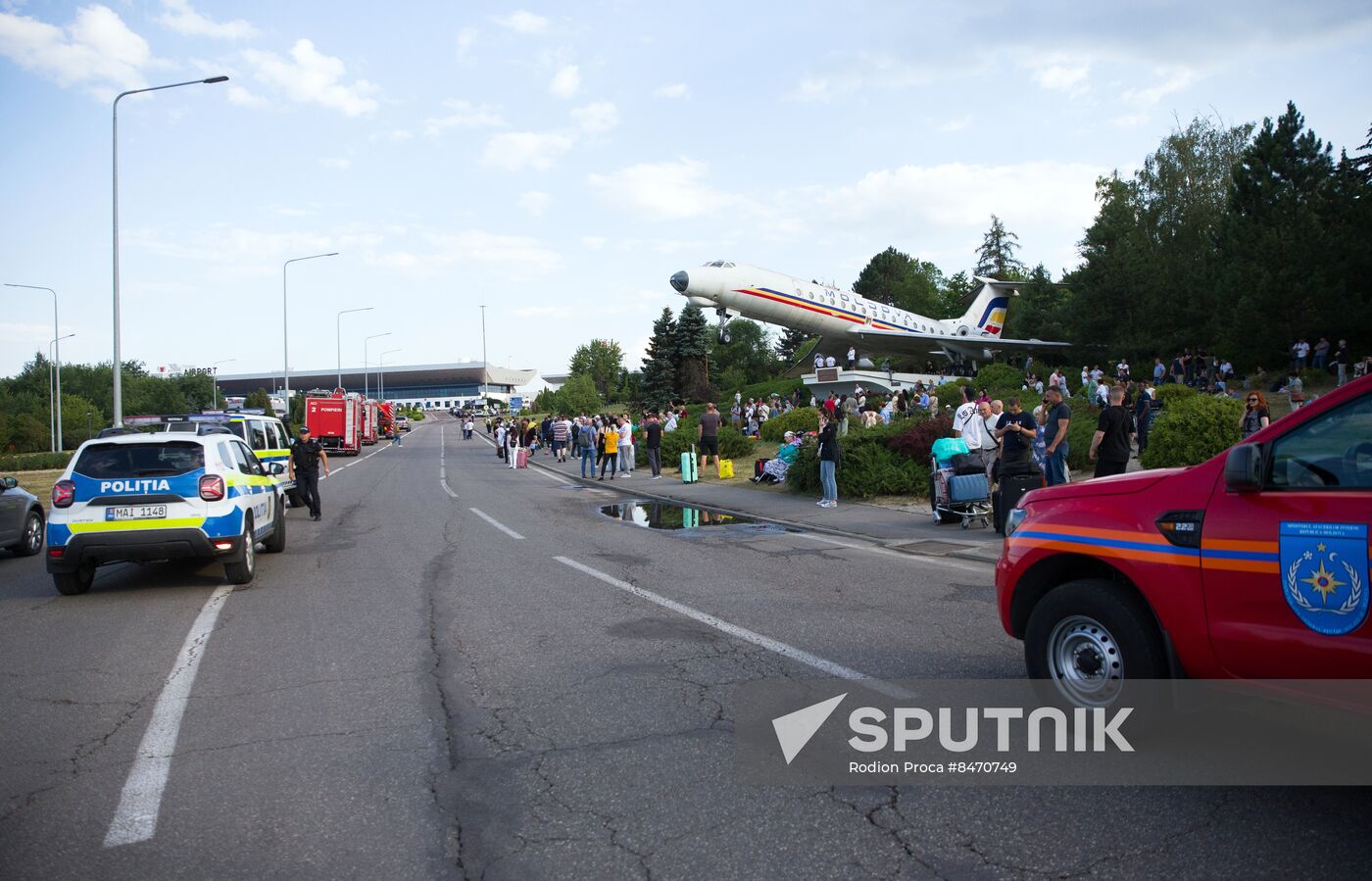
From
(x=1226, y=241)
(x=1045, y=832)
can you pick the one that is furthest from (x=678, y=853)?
(x=1226, y=241)

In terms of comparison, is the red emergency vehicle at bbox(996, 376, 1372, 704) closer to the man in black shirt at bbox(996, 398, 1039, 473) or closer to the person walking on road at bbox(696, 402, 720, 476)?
the man in black shirt at bbox(996, 398, 1039, 473)

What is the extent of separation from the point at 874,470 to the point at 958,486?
4.57 metres

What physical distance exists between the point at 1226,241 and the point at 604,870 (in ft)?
127

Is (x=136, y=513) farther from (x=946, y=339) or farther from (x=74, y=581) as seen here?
(x=946, y=339)

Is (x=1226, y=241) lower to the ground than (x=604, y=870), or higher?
higher

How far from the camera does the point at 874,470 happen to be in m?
17.1

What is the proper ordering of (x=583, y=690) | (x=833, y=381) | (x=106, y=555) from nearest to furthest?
1. (x=583, y=690)
2. (x=106, y=555)
3. (x=833, y=381)

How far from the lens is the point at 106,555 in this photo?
861cm

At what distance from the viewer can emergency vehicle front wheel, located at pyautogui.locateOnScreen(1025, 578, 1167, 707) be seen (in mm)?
4000

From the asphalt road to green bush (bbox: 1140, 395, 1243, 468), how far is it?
27.8 feet

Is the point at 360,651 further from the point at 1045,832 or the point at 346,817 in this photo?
the point at 1045,832

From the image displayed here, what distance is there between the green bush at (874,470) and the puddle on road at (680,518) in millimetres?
2633

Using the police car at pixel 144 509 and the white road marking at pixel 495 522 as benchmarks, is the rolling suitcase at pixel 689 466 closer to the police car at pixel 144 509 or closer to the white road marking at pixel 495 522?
the white road marking at pixel 495 522

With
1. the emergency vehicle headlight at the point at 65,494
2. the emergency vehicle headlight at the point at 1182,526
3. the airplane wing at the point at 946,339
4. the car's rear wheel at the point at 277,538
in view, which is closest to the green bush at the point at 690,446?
the airplane wing at the point at 946,339
